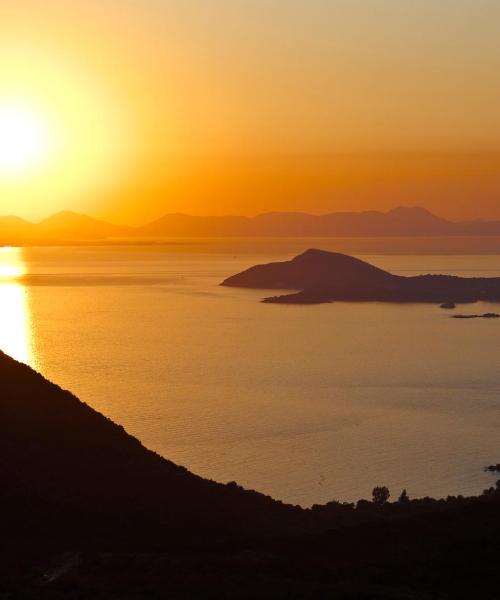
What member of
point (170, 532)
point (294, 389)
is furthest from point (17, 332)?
point (170, 532)

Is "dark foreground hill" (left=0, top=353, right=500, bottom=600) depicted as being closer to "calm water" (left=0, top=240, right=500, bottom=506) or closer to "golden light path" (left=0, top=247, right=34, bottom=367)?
"calm water" (left=0, top=240, right=500, bottom=506)

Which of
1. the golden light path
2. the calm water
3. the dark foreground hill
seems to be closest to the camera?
the dark foreground hill

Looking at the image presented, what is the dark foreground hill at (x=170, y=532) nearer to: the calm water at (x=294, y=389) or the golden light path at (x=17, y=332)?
the calm water at (x=294, y=389)

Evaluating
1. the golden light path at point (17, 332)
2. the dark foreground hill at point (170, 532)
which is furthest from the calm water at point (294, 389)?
the dark foreground hill at point (170, 532)

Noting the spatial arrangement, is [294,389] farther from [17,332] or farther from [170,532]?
[17,332]

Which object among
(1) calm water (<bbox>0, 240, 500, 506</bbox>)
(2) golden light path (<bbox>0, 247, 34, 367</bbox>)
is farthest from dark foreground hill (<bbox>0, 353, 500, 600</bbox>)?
(2) golden light path (<bbox>0, 247, 34, 367</bbox>)
